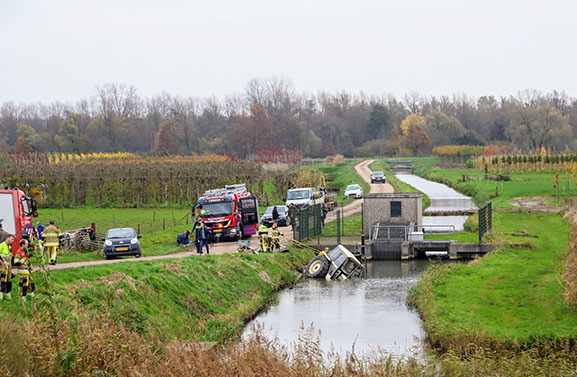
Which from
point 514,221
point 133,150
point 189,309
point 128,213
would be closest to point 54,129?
point 133,150

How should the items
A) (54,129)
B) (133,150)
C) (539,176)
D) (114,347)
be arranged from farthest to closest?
1. (54,129)
2. (133,150)
3. (539,176)
4. (114,347)

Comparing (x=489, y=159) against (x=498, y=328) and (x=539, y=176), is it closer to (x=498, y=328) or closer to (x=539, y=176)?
(x=539, y=176)

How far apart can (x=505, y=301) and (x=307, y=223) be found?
17599 millimetres

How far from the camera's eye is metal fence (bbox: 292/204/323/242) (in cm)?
3934

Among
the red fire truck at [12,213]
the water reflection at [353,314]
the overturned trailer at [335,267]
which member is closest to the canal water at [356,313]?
the water reflection at [353,314]

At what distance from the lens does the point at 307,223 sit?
4019 centimetres

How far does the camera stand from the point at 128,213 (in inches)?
2271

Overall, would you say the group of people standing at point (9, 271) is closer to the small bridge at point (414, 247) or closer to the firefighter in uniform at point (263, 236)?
the firefighter in uniform at point (263, 236)

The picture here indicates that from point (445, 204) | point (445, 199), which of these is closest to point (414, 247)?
point (445, 204)

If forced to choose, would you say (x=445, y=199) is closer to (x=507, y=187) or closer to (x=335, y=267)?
(x=507, y=187)

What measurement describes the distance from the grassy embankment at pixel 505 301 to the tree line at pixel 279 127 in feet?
292

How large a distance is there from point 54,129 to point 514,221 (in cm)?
12930

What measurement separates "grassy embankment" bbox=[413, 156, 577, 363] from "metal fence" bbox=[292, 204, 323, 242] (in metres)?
8.27

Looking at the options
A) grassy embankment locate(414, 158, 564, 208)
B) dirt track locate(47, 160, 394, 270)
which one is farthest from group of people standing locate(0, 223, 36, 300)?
grassy embankment locate(414, 158, 564, 208)
